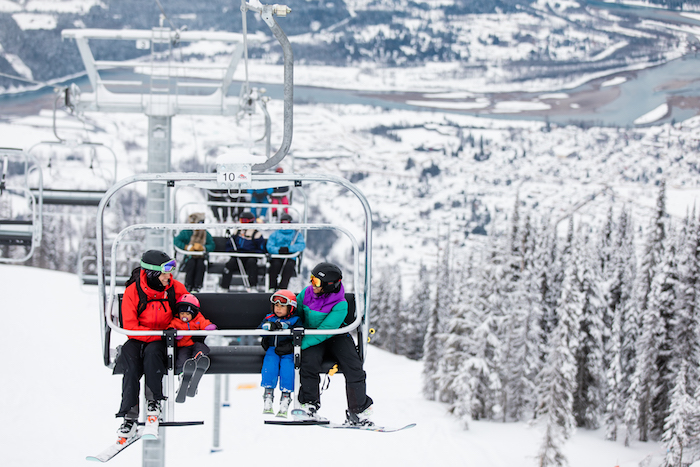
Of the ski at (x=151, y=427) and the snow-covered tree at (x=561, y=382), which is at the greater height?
the ski at (x=151, y=427)

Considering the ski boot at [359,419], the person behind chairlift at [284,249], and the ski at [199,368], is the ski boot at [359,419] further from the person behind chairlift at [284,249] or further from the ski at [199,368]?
the person behind chairlift at [284,249]

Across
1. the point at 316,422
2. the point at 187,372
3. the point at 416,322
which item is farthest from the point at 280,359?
the point at 416,322

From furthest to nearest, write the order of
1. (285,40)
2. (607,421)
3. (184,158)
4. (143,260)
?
(184,158) → (607,421) → (143,260) → (285,40)

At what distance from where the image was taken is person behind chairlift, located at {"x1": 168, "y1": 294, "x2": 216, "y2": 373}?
15.9 ft

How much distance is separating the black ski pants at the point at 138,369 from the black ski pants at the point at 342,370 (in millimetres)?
1119

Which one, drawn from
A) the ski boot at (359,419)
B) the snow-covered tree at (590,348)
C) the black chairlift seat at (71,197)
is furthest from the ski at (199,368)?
the snow-covered tree at (590,348)

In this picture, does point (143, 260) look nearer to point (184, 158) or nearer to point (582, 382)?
point (582, 382)

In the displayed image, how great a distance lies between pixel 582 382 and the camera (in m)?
31.2

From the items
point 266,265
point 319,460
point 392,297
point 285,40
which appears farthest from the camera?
point 392,297

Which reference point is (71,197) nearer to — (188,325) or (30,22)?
(188,325)

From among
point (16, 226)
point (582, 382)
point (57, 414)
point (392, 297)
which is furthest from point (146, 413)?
point (392, 297)

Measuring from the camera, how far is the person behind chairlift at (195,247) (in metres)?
8.23

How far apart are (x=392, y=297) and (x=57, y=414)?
38.6 metres

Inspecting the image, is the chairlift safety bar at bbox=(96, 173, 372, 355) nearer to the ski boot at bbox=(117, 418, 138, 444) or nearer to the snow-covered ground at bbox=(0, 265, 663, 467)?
the ski boot at bbox=(117, 418, 138, 444)
